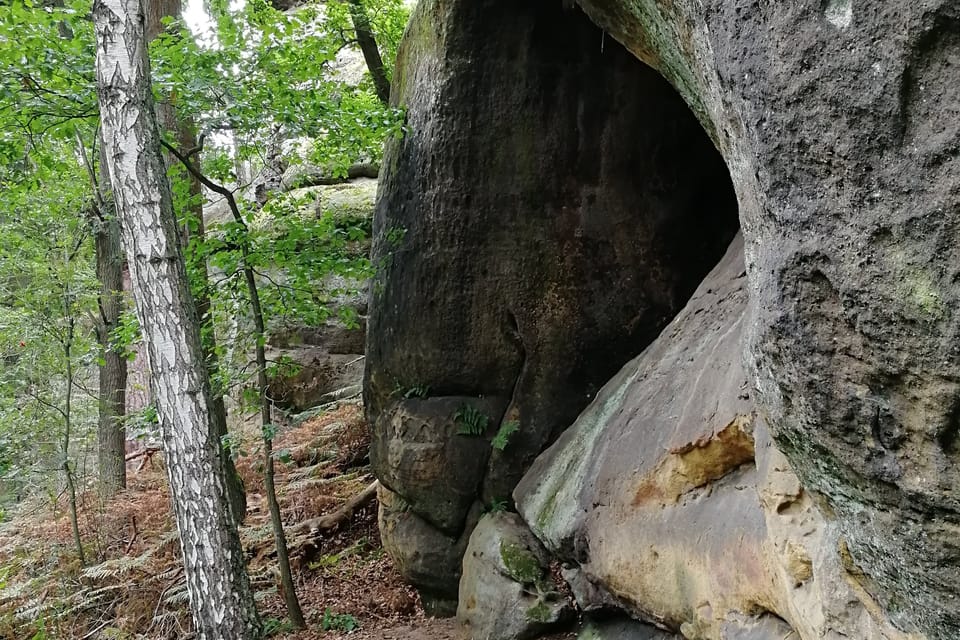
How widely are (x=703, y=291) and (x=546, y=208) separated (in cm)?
226

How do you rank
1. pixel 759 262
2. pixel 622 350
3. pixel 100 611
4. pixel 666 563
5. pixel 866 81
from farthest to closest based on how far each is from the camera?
pixel 100 611 < pixel 622 350 < pixel 666 563 < pixel 759 262 < pixel 866 81

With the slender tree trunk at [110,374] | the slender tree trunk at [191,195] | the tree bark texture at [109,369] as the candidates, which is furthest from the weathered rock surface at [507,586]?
the slender tree trunk at [110,374]

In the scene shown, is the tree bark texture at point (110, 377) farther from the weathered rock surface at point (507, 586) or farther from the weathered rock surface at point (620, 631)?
the weathered rock surface at point (620, 631)

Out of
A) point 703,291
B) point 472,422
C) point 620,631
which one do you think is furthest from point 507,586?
point 703,291

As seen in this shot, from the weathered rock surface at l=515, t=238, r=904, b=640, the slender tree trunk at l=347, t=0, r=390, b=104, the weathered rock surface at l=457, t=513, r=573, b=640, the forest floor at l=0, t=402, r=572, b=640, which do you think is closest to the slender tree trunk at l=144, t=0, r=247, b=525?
the forest floor at l=0, t=402, r=572, b=640

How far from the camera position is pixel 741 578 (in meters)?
4.16

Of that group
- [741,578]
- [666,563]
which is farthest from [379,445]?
[741,578]

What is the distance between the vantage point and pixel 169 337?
19.3 ft

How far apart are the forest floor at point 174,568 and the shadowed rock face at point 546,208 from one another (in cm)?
193

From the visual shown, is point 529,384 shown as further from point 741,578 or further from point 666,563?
point 741,578

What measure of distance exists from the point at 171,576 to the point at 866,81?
946 centimetres

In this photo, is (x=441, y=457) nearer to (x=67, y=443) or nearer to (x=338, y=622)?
(x=338, y=622)

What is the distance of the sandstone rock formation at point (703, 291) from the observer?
2.20m

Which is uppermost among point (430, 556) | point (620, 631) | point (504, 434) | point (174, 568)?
point (504, 434)
